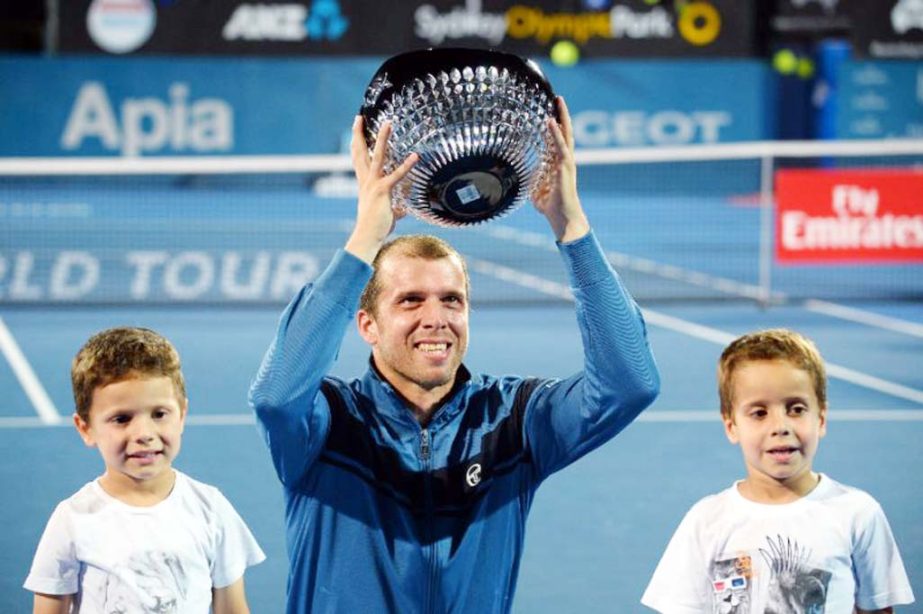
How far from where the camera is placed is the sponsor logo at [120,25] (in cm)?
2381

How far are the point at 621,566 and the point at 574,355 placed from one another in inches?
205

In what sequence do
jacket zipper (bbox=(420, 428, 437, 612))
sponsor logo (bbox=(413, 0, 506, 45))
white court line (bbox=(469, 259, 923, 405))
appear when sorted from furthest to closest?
1. sponsor logo (bbox=(413, 0, 506, 45))
2. white court line (bbox=(469, 259, 923, 405))
3. jacket zipper (bbox=(420, 428, 437, 612))

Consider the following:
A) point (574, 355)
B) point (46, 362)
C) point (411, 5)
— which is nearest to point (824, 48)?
point (411, 5)

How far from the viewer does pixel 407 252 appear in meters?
3.89

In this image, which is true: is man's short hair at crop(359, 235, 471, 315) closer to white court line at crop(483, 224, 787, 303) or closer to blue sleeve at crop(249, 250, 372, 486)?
blue sleeve at crop(249, 250, 372, 486)

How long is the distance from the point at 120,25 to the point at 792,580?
843 inches

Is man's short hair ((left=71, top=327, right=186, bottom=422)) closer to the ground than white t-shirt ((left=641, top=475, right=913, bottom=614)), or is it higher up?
higher up

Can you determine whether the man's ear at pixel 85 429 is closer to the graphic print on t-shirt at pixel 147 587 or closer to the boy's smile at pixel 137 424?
the boy's smile at pixel 137 424

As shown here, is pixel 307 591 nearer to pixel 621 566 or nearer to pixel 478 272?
pixel 621 566

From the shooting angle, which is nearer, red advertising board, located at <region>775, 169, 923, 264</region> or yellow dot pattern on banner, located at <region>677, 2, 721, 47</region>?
red advertising board, located at <region>775, 169, 923, 264</region>

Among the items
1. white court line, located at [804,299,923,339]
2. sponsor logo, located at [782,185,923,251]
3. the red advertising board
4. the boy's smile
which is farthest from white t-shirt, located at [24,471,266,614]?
sponsor logo, located at [782,185,923,251]

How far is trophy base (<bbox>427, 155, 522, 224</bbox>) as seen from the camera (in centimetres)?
346

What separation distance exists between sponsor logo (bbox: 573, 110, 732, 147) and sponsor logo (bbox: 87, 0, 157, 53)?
6.55 m

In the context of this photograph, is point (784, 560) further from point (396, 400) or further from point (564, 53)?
point (564, 53)
